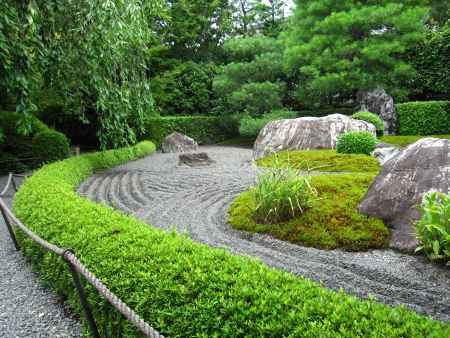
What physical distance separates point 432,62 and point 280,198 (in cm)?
1367

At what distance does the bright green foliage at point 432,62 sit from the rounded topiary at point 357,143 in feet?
25.5

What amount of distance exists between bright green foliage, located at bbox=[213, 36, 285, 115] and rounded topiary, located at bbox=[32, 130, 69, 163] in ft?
24.3

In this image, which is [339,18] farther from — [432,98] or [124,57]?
[124,57]

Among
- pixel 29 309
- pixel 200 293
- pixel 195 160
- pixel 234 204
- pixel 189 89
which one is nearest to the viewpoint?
pixel 200 293

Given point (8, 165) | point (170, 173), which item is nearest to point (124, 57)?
point (170, 173)

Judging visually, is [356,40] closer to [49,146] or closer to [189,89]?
[189,89]

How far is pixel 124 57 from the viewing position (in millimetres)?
7605

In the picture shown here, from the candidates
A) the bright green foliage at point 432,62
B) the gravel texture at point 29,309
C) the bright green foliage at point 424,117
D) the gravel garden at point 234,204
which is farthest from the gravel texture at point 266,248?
the bright green foliage at point 432,62

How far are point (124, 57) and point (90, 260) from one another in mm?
6267

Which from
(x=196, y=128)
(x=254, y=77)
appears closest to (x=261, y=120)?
(x=254, y=77)

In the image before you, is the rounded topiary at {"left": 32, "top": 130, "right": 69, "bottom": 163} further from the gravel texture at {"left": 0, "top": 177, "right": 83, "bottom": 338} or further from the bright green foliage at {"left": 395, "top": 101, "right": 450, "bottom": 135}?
the bright green foliage at {"left": 395, "top": 101, "right": 450, "bottom": 135}

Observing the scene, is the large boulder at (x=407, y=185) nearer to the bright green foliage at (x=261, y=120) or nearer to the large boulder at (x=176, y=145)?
the bright green foliage at (x=261, y=120)

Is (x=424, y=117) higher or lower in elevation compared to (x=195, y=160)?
higher

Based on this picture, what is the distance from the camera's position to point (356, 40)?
12.6 meters
